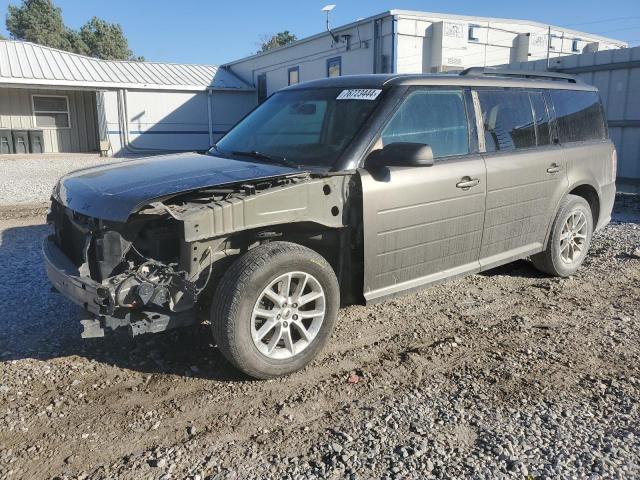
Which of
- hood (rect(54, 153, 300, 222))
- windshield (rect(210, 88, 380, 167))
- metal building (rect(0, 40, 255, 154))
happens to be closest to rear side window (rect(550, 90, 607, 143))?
windshield (rect(210, 88, 380, 167))

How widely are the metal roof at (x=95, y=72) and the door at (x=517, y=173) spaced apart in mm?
19959

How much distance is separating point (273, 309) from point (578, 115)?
410cm

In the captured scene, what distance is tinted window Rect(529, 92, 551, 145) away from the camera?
17.3ft

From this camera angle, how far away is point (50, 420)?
310 centimetres

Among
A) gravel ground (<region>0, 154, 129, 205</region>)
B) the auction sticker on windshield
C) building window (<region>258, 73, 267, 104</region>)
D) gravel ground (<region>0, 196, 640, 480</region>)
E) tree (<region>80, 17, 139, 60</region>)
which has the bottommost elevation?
gravel ground (<region>0, 196, 640, 480</region>)

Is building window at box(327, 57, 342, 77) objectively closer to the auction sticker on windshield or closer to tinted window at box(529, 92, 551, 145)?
tinted window at box(529, 92, 551, 145)

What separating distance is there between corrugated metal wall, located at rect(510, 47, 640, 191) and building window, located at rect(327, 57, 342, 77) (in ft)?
31.0

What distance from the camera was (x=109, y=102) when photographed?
22.5m

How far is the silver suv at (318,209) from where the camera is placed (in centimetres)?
329

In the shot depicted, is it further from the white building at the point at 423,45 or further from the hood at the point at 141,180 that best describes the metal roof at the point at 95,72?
the hood at the point at 141,180

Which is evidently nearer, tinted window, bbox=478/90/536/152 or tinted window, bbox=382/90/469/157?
tinted window, bbox=382/90/469/157

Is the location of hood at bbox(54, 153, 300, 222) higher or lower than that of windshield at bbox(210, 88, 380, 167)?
lower

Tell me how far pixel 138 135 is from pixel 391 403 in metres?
22.4

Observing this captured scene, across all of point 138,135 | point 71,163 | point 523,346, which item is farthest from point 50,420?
point 138,135
